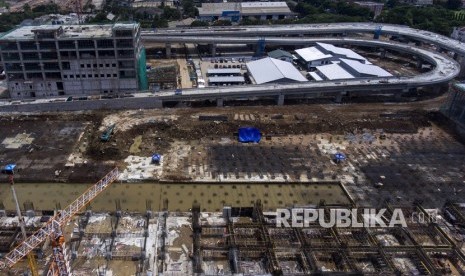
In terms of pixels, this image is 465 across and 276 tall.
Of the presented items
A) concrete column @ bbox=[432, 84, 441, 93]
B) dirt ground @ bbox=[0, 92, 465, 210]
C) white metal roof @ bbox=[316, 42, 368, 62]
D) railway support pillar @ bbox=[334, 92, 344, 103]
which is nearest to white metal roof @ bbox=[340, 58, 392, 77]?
white metal roof @ bbox=[316, 42, 368, 62]

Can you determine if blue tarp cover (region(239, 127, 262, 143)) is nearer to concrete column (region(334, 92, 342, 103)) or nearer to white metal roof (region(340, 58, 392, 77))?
concrete column (region(334, 92, 342, 103))

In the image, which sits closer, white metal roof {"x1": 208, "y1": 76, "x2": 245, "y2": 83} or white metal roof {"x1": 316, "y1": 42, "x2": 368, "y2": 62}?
white metal roof {"x1": 208, "y1": 76, "x2": 245, "y2": 83}

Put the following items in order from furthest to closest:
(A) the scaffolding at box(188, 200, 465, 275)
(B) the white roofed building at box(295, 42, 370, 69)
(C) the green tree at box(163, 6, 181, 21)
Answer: (C) the green tree at box(163, 6, 181, 21), (B) the white roofed building at box(295, 42, 370, 69), (A) the scaffolding at box(188, 200, 465, 275)

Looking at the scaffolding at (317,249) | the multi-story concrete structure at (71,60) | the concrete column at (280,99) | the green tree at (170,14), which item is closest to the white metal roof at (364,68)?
the concrete column at (280,99)

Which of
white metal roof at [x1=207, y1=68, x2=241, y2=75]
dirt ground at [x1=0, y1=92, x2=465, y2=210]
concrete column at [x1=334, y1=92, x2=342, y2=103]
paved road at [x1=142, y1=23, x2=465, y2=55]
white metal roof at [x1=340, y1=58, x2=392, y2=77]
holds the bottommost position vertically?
dirt ground at [x1=0, y1=92, x2=465, y2=210]

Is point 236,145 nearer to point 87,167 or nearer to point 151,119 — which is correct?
point 151,119

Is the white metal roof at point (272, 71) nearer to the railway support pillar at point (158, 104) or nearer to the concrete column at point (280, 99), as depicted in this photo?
the concrete column at point (280, 99)

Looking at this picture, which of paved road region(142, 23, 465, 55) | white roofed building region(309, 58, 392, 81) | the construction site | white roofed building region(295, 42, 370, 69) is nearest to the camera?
the construction site
